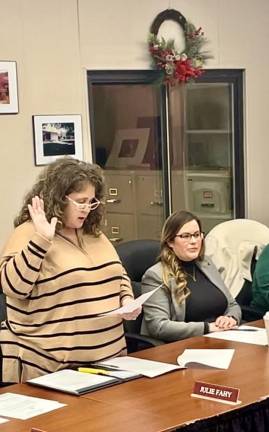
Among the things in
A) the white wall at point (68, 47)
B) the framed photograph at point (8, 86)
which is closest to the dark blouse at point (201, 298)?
the white wall at point (68, 47)

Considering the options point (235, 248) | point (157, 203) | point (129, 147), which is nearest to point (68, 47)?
point (129, 147)

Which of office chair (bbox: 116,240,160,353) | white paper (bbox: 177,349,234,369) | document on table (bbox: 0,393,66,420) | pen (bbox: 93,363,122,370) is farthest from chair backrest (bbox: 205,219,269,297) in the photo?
document on table (bbox: 0,393,66,420)

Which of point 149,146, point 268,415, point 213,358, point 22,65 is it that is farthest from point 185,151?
point 268,415

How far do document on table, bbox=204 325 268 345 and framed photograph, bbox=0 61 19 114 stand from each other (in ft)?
7.09

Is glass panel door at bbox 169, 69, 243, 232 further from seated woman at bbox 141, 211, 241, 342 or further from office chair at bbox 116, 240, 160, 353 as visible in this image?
seated woman at bbox 141, 211, 241, 342

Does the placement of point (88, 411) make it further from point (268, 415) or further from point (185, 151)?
point (185, 151)

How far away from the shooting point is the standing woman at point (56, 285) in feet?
9.37

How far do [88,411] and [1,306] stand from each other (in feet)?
4.22

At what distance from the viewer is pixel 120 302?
3.17 metres

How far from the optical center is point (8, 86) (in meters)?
4.82

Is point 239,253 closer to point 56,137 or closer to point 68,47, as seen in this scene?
point 56,137

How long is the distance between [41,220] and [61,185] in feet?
0.71

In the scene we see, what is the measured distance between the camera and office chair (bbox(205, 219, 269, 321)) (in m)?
4.59

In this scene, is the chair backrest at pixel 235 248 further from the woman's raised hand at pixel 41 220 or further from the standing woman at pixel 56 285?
the woman's raised hand at pixel 41 220
